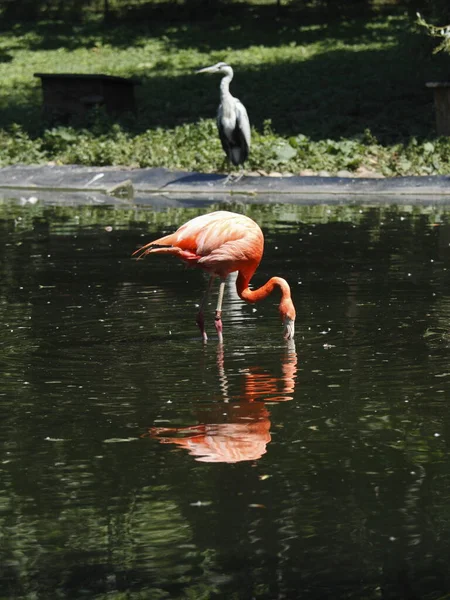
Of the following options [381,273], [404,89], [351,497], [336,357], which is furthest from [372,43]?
[351,497]

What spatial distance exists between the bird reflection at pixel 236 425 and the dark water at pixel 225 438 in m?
0.02

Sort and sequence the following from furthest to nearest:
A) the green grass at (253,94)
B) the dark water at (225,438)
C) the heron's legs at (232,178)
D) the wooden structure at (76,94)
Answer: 1. the wooden structure at (76,94)
2. the green grass at (253,94)
3. the heron's legs at (232,178)
4. the dark water at (225,438)

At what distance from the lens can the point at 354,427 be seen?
6801mm

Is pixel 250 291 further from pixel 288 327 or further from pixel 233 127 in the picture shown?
pixel 233 127

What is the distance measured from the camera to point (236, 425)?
269 inches

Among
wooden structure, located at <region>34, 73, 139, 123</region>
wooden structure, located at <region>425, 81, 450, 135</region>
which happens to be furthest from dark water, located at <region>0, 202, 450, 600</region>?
wooden structure, located at <region>34, 73, 139, 123</region>

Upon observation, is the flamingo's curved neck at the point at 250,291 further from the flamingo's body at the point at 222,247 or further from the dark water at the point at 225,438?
the dark water at the point at 225,438

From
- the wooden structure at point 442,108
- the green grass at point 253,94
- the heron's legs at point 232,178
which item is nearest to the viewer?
the heron's legs at point 232,178

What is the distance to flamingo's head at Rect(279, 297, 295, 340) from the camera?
862cm

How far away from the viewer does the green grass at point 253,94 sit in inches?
869

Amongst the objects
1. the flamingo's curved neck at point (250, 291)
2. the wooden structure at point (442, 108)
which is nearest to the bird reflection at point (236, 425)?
the flamingo's curved neck at point (250, 291)

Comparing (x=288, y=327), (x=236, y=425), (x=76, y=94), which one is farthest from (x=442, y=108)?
(x=236, y=425)

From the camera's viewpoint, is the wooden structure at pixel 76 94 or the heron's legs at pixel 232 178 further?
the wooden structure at pixel 76 94

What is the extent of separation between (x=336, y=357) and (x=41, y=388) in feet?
6.32
